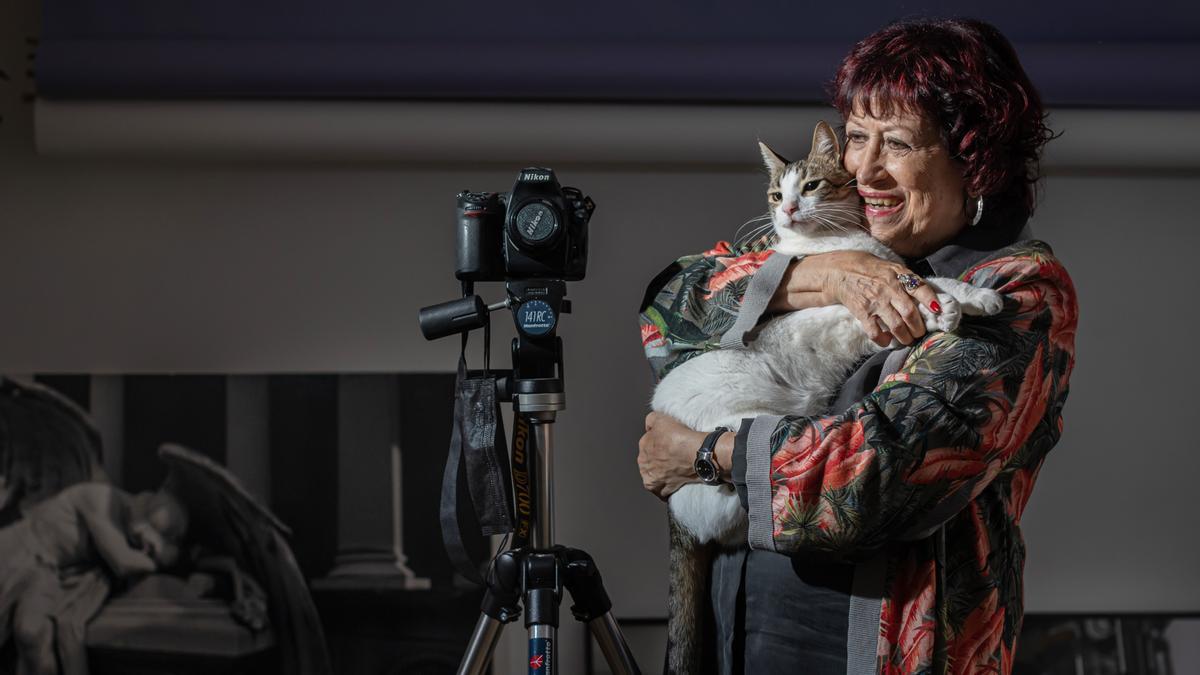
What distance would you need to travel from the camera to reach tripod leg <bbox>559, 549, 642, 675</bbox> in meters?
1.24

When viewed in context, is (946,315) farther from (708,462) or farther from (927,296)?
(708,462)

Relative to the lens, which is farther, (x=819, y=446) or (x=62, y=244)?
(x=62, y=244)

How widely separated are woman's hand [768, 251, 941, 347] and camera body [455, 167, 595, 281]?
279mm

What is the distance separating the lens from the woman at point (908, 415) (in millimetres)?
942

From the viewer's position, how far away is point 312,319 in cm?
237

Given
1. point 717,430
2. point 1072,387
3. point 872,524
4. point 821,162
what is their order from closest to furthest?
point 872,524 < point 717,430 < point 821,162 < point 1072,387

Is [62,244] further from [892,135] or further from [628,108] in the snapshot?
[892,135]

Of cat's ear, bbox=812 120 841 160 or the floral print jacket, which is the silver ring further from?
cat's ear, bbox=812 120 841 160

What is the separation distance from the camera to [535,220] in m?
1.22

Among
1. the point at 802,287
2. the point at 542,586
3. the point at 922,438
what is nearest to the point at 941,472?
the point at 922,438

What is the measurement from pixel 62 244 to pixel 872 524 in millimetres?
2171

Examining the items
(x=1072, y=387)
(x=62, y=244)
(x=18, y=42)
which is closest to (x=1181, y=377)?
(x=1072, y=387)

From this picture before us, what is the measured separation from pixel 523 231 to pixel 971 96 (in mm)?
549

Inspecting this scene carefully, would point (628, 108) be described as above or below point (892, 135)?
above
